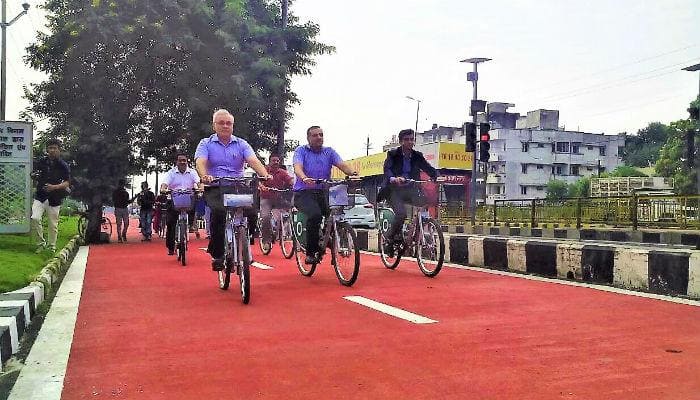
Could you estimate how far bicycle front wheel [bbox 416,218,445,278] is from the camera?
8047 millimetres

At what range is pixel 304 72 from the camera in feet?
75.1

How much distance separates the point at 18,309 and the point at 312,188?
3615 mm

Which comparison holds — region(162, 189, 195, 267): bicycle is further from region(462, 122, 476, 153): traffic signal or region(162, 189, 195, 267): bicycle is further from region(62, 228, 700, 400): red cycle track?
region(462, 122, 476, 153): traffic signal

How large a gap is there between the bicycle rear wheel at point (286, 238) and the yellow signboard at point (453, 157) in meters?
25.9

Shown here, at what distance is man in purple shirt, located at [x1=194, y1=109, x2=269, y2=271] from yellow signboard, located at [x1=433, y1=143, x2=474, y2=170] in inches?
1207

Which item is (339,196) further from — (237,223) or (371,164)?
(371,164)

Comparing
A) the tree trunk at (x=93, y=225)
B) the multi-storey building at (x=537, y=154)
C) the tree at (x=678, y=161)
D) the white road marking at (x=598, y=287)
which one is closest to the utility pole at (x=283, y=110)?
the tree trunk at (x=93, y=225)

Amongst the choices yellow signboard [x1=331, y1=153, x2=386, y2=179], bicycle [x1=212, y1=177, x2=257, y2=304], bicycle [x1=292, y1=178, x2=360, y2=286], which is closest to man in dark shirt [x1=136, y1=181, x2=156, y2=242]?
bicycle [x1=292, y1=178, x2=360, y2=286]

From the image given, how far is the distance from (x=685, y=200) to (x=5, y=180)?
15112mm

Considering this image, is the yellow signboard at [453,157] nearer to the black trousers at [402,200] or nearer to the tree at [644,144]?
the black trousers at [402,200]

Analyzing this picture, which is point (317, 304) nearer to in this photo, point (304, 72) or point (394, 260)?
point (394, 260)

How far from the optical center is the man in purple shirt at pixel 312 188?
309 inches

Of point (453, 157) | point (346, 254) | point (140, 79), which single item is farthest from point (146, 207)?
point (453, 157)

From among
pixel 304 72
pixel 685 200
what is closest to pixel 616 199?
pixel 685 200
